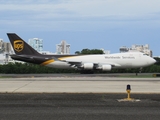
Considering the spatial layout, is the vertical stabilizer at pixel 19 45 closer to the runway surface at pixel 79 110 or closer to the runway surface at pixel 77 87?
the runway surface at pixel 77 87

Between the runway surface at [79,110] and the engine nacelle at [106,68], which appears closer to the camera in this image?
the runway surface at [79,110]

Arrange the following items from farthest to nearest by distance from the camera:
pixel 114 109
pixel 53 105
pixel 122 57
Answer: pixel 122 57, pixel 53 105, pixel 114 109

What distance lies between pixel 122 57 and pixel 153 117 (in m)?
40.7

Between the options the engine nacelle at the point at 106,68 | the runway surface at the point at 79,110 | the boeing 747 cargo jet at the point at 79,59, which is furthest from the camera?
the boeing 747 cargo jet at the point at 79,59

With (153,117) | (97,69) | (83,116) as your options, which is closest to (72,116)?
(83,116)

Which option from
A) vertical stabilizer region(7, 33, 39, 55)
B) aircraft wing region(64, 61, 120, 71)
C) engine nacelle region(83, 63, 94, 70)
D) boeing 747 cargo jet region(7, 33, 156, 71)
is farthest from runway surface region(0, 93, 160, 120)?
vertical stabilizer region(7, 33, 39, 55)

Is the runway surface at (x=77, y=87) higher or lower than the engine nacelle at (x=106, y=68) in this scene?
lower

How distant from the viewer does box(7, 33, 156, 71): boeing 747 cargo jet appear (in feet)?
168

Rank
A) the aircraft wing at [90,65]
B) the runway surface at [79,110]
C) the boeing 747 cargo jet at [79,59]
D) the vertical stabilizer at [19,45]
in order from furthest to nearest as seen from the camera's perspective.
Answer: the vertical stabilizer at [19,45] → the boeing 747 cargo jet at [79,59] → the aircraft wing at [90,65] → the runway surface at [79,110]

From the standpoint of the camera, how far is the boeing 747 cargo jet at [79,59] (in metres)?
51.2

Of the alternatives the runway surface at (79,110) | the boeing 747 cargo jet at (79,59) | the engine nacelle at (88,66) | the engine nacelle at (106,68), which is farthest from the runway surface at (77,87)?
the boeing 747 cargo jet at (79,59)

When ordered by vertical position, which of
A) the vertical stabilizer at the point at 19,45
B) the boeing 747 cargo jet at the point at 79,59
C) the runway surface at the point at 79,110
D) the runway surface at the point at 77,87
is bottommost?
the runway surface at the point at 79,110

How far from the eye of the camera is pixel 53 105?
14.1 metres

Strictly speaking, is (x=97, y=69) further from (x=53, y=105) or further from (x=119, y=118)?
(x=119, y=118)
